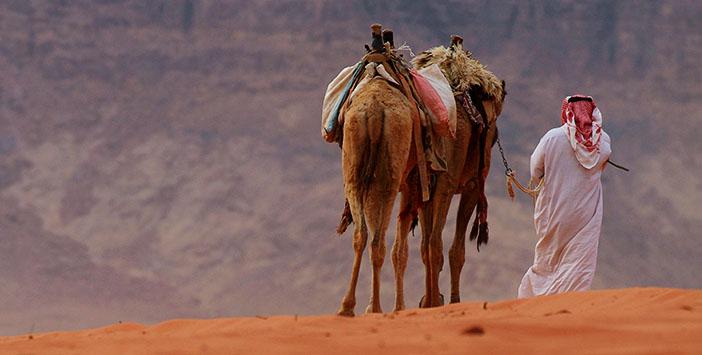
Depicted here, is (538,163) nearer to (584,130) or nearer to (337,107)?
(584,130)

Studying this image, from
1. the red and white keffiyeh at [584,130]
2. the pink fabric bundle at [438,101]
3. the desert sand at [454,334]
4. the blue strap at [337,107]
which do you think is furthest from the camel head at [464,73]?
the desert sand at [454,334]

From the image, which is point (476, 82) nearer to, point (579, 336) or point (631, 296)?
point (631, 296)

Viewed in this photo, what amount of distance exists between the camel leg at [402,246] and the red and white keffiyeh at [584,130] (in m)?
1.36

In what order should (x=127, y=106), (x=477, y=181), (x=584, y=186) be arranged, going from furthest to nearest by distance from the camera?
1. (x=127, y=106)
2. (x=477, y=181)
3. (x=584, y=186)

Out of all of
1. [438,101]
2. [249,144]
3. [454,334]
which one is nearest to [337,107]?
[438,101]

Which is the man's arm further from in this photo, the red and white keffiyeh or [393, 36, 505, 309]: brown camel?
[393, 36, 505, 309]: brown camel

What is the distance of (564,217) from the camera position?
11898 mm

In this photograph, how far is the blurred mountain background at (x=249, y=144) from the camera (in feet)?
116

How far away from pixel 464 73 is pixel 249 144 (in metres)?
26.8

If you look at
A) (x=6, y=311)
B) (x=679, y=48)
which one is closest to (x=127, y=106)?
(x=6, y=311)

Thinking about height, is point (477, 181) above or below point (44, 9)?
below

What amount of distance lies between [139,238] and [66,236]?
6.06 ft

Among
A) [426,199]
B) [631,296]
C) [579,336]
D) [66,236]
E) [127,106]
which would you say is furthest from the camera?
[127,106]

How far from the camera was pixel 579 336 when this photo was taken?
656 cm
